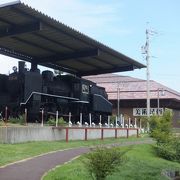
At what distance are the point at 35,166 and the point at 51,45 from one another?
2095 cm

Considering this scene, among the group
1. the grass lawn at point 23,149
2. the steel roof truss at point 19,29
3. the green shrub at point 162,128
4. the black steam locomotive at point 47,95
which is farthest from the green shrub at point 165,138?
the steel roof truss at point 19,29

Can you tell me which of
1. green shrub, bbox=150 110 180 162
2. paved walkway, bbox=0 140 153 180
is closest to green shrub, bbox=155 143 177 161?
green shrub, bbox=150 110 180 162

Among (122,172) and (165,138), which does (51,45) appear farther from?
(122,172)

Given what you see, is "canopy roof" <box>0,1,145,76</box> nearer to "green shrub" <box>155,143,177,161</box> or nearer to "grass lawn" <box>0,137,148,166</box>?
"grass lawn" <box>0,137,148,166</box>

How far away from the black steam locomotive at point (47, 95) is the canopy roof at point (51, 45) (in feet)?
6.20

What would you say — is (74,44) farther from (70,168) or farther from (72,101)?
(70,168)

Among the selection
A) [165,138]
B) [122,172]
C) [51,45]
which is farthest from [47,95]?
[122,172]

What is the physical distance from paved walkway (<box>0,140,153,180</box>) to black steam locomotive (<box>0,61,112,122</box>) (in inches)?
448

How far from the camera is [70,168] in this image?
17281 millimetres

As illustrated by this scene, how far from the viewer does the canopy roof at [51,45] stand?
2968cm

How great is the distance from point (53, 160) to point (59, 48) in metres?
20.1

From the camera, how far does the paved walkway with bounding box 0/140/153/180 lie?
50.0ft

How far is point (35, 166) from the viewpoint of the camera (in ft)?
57.9

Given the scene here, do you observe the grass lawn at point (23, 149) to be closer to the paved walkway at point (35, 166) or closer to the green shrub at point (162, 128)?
the paved walkway at point (35, 166)
